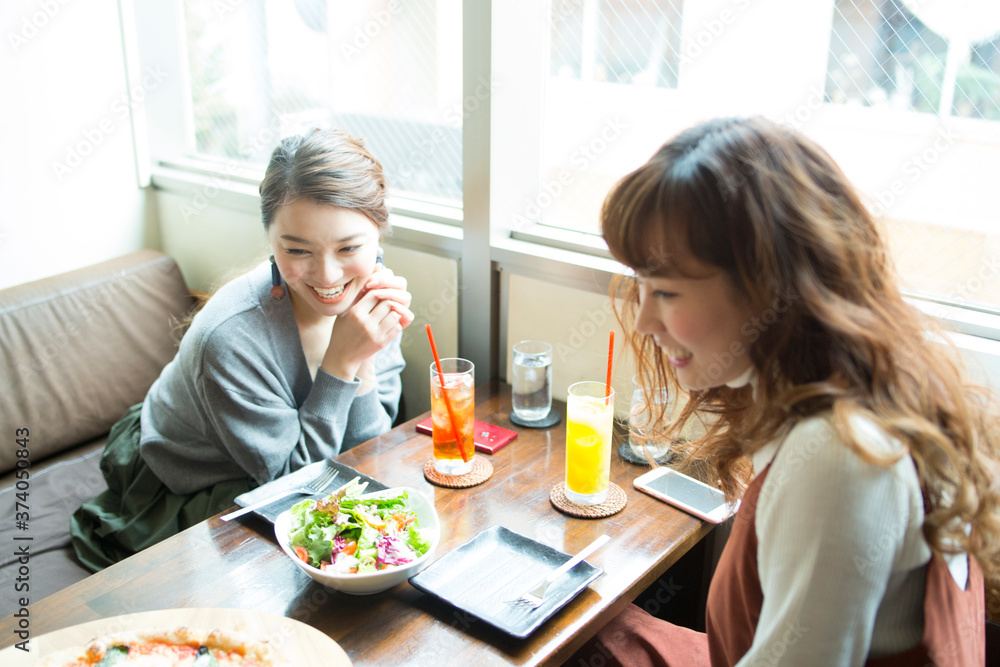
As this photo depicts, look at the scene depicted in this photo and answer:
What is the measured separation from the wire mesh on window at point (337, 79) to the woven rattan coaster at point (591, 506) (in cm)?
104

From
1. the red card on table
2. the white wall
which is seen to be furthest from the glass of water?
the white wall

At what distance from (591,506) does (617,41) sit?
1.07 meters

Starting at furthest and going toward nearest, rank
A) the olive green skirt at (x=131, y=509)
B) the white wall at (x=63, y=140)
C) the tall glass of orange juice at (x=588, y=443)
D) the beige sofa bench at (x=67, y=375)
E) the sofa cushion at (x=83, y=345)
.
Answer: the white wall at (x=63, y=140) < the sofa cushion at (x=83, y=345) < the beige sofa bench at (x=67, y=375) < the olive green skirt at (x=131, y=509) < the tall glass of orange juice at (x=588, y=443)

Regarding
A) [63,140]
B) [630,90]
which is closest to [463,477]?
[630,90]

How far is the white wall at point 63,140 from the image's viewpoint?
2.31 meters

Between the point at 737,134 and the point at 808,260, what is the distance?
0.17 m

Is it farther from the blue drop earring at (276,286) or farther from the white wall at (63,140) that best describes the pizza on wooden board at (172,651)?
the white wall at (63,140)

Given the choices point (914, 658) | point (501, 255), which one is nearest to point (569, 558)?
point (914, 658)

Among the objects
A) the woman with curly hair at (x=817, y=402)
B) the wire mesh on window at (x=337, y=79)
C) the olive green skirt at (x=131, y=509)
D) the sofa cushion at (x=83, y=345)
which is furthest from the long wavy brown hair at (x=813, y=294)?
the sofa cushion at (x=83, y=345)

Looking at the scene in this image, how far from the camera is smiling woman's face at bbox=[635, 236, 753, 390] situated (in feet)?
2.98

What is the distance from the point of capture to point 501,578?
1.19 meters

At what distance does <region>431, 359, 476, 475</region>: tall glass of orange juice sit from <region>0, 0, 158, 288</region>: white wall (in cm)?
168

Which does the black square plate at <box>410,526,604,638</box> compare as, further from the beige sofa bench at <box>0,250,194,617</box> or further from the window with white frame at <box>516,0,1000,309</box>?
the beige sofa bench at <box>0,250,194,617</box>

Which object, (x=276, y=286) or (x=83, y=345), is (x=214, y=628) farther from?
(x=83, y=345)
